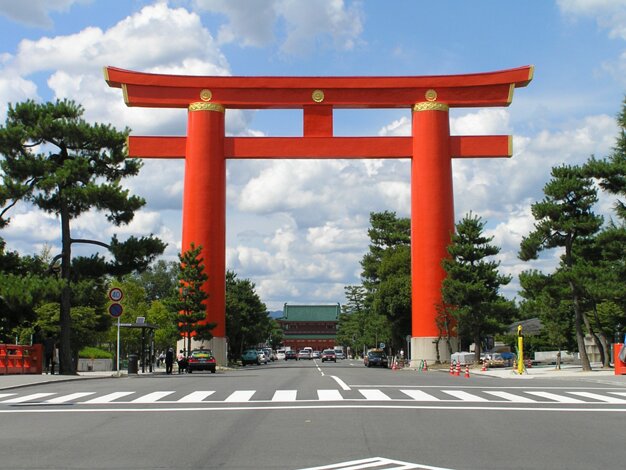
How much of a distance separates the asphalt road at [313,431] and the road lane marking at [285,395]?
0.17 ft

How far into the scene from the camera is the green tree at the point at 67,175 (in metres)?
36.4

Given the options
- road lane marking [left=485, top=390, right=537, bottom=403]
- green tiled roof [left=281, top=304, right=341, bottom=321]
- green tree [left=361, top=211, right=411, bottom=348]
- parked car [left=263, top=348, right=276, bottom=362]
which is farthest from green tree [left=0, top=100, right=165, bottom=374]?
green tiled roof [left=281, top=304, right=341, bottom=321]

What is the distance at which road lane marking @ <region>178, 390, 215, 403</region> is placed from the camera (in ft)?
60.3

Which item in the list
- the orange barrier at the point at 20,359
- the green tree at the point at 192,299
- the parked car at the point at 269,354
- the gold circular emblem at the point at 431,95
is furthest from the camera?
the parked car at the point at 269,354

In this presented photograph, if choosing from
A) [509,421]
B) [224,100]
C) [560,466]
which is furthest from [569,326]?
[560,466]

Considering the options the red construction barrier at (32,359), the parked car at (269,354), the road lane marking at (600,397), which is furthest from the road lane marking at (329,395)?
the parked car at (269,354)

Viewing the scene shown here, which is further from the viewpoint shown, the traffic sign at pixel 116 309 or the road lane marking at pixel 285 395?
the traffic sign at pixel 116 309

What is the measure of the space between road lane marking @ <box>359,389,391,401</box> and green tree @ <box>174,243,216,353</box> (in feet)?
101

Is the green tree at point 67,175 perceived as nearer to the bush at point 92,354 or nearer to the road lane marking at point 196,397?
the road lane marking at point 196,397

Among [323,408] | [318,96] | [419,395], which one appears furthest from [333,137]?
[323,408]

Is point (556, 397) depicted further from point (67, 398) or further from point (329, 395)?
point (67, 398)

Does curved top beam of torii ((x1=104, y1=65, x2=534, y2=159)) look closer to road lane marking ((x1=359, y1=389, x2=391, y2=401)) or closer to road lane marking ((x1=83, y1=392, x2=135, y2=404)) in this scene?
road lane marking ((x1=359, y1=389, x2=391, y2=401))

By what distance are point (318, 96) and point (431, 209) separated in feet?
35.0

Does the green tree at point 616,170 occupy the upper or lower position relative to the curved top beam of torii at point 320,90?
lower
